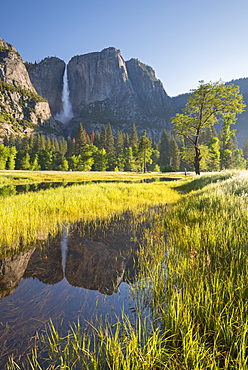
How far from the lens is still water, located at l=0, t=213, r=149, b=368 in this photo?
258cm

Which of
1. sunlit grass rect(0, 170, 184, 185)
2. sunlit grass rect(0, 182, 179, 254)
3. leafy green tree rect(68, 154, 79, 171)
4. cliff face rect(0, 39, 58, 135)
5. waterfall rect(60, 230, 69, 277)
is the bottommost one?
waterfall rect(60, 230, 69, 277)

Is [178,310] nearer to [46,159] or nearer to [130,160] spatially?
[130,160]

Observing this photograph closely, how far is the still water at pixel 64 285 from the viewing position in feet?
8.45

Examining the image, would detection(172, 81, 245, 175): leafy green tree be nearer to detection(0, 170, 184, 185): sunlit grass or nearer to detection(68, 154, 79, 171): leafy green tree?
detection(0, 170, 184, 185): sunlit grass

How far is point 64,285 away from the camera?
12.0 feet

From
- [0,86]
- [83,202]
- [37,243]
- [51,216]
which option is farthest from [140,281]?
[0,86]

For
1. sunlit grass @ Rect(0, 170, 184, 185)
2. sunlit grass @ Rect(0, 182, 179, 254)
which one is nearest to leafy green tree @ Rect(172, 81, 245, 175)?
sunlit grass @ Rect(0, 182, 179, 254)

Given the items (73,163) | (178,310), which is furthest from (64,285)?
(73,163)

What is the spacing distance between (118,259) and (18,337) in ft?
8.55

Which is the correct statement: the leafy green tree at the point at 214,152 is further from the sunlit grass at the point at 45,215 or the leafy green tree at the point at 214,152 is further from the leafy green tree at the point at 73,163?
the sunlit grass at the point at 45,215

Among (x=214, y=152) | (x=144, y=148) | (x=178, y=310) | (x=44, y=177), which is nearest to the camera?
(x=178, y=310)

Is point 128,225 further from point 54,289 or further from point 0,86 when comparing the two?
point 0,86

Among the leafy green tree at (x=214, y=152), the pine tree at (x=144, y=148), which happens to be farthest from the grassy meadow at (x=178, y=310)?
the pine tree at (x=144, y=148)

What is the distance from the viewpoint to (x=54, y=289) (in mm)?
3508
